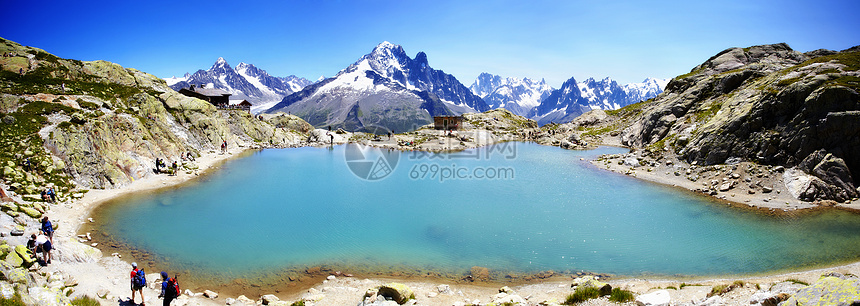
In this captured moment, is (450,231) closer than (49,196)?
No

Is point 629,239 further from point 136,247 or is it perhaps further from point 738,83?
point 738,83

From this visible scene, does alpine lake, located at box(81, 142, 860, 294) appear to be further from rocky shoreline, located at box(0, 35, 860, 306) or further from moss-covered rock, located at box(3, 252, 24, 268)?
moss-covered rock, located at box(3, 252, 24, 268)

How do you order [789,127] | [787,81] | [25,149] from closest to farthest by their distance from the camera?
[25,149]
[789,127]
[787,81]

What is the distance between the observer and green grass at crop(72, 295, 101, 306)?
52.1ft

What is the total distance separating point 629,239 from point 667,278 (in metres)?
6.23

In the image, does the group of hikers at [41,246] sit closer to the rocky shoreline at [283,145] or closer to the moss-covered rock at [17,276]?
the rocky shoreline at [283,145]

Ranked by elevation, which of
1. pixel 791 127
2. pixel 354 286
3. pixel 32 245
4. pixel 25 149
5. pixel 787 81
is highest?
pixel 787 81

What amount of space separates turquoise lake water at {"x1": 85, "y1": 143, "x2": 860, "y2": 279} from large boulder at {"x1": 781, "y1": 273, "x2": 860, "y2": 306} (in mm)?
13573

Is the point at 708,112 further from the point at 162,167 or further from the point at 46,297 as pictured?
the point at 162,167

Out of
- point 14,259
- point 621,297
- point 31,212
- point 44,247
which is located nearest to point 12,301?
point 14,259

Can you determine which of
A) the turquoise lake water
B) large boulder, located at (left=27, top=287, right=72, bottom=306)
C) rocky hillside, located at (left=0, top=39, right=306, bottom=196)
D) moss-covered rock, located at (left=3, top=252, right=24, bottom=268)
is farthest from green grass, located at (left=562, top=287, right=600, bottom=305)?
rocky hillside, located at (left=0, top=39, right=306, bottom=196)

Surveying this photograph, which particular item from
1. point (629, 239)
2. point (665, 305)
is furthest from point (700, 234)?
point (665, 305)

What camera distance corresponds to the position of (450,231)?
30.9 metres

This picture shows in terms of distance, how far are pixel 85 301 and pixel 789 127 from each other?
66770 mm
